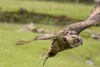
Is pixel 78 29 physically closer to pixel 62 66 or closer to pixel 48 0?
pixel 62 66

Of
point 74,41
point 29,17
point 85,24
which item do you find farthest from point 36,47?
point 29,17

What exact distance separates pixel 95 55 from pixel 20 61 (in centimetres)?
861

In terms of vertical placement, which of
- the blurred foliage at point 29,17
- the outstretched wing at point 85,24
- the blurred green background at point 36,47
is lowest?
the blurred foliage at point 29,17

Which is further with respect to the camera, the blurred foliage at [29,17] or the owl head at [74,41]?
the blurred foliage at [29,17]

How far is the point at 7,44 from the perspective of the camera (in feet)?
41.7

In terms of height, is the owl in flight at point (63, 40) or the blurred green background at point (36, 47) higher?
the owl in flight at point (63, 40)

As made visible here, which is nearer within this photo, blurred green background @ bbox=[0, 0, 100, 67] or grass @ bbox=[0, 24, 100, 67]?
grass @ bbox=[0, 24, 100, 67]

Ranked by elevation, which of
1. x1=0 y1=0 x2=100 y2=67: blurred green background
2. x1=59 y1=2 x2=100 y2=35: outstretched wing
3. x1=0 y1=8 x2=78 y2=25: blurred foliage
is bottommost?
x1=0 y1=8 x2=78 y2=25: blurred foliage

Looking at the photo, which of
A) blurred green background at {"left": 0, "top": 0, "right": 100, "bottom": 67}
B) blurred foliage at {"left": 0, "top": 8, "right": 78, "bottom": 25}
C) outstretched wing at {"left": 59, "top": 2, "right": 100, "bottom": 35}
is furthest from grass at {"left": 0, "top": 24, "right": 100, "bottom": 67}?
blurred foliage at {"left": 0, "top": 8, "right": 78, "bottom": 25}

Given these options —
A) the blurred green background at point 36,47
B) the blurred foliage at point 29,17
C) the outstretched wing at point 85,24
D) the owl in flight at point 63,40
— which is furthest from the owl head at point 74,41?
the blurred foliage at point 29,17

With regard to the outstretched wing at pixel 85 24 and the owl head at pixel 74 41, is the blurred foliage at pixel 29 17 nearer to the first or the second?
the outstretched wing at pixel 85 24

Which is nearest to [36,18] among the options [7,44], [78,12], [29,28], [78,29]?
[78,12]

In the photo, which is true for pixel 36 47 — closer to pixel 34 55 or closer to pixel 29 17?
pixel 34 55

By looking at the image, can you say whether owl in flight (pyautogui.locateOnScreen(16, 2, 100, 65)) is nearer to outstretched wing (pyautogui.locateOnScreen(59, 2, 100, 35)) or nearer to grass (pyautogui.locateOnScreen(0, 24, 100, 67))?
outstretched wing (pyautogui.locateOnScreen(59, 2, 100, 35))
